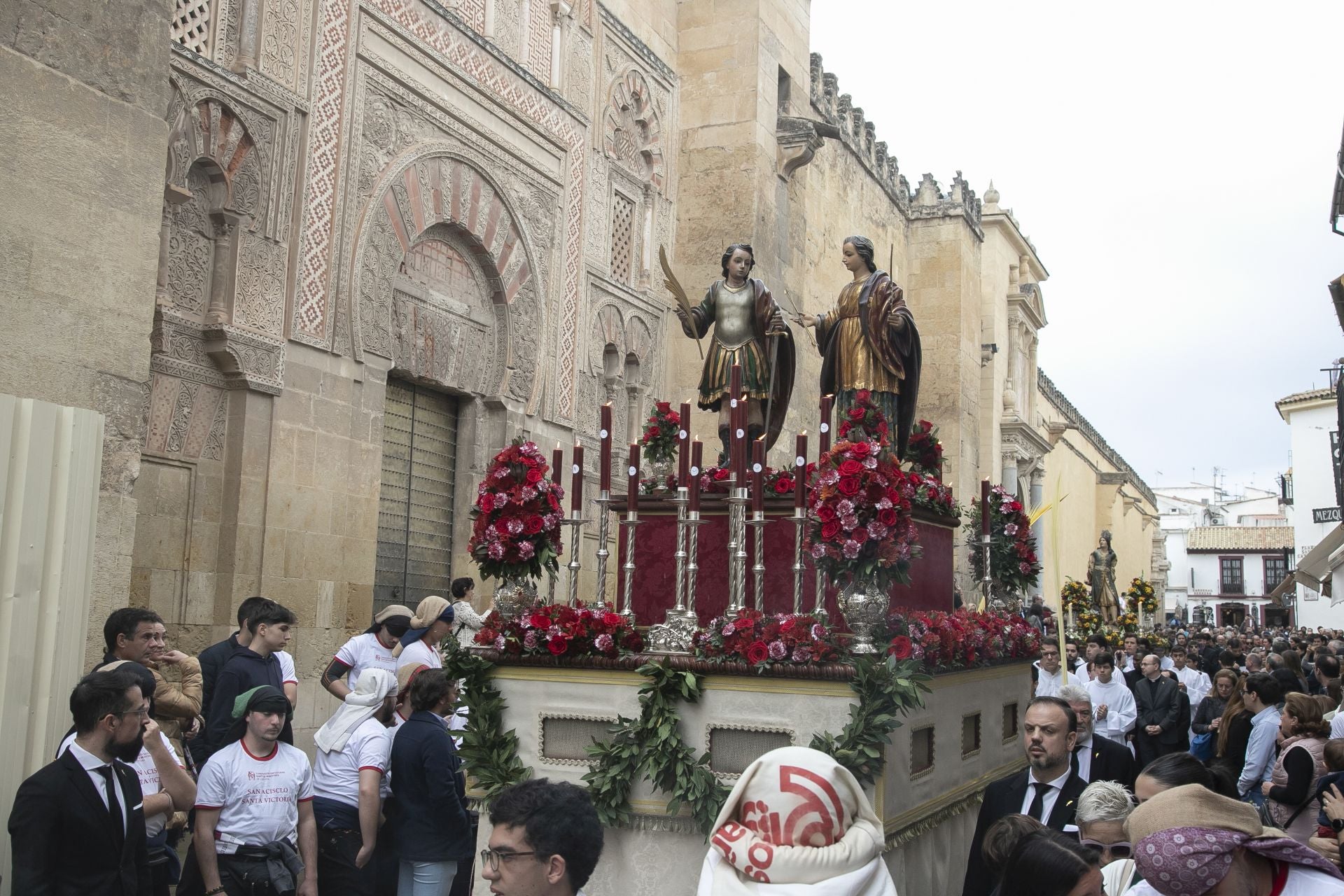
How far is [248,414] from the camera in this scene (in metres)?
9.55

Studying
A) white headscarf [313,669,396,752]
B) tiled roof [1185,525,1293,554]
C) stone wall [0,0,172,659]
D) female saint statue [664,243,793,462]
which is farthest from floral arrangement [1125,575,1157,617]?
tiled roof [1185,525,1293,554]

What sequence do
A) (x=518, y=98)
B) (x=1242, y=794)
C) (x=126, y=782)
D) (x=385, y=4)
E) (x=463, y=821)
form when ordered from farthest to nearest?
1. (x=518, y=98)
2. (x=385, y=4)
3. (x=1242, y=794)
4. (x=463, y=821)
5. (x=126, y=782)

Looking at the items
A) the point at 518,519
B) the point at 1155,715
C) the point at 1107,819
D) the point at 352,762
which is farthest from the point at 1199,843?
the point at 1155,715

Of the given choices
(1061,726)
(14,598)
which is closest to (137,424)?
(14,598)

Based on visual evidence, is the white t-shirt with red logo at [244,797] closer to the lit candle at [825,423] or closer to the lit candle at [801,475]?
the lit candle at [801,475]

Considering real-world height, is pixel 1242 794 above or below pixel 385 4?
below

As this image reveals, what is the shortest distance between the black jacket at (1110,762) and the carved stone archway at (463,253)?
7.40 m

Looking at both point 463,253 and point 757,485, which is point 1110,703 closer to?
point 757,485

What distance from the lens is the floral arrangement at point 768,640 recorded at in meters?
5.93

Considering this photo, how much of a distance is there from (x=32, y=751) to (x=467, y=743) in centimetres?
209

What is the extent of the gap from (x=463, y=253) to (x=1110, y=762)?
8805mm

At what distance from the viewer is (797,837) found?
10.2ft

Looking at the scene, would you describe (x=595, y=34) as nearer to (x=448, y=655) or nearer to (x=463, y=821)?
(x=448, y=655)

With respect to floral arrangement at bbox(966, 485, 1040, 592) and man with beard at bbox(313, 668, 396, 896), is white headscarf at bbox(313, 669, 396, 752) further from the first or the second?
floral arrangement at bbox(966, 485, 1040, 592)
